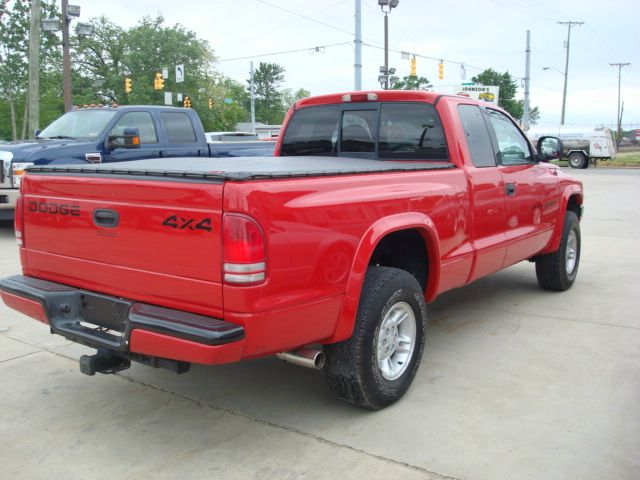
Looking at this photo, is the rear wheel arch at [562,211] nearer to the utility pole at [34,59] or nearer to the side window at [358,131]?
the side window at [358,131]

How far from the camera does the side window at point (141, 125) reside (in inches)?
387

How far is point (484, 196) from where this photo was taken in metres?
4.60

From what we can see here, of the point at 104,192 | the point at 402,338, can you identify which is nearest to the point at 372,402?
the point at 402,338

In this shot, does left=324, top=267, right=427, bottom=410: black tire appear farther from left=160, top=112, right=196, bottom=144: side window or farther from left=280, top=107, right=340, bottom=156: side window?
left=160, top=112, right=196, bottom=144: side window

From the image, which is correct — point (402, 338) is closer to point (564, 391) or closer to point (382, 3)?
point (564, 391)

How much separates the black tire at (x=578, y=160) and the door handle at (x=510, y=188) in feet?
109

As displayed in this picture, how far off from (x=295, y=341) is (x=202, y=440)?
32.3 inches

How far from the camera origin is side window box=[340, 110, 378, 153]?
16.1 ft

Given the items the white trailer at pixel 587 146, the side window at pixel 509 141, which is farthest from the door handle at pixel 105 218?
the white trailer at pixel 587 146

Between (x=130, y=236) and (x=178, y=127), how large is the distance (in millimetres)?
7682

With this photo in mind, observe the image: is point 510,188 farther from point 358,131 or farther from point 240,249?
point 240,249

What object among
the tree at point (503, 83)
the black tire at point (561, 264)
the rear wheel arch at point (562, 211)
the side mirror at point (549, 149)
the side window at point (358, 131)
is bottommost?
the black tire at point (561, 264)

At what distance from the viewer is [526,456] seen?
3129mm

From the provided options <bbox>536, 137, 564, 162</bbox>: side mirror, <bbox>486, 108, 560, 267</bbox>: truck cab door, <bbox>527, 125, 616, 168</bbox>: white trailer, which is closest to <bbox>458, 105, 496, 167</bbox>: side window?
<bbox>486, 108, 560, 267</bbox>: truck cab door
